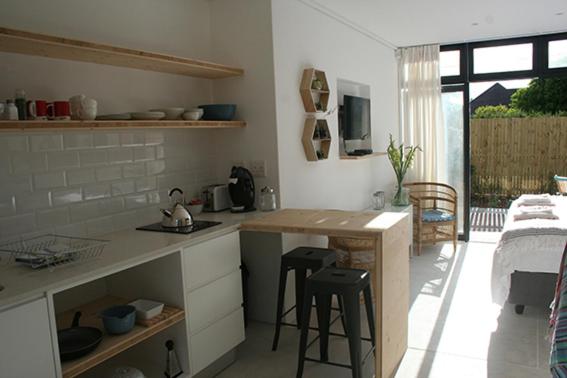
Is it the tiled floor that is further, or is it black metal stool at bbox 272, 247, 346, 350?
black metal stool at bbox 272, 247, 346, 350

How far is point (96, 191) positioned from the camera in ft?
9.00

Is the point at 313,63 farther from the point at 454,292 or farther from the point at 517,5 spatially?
the point at 454,292

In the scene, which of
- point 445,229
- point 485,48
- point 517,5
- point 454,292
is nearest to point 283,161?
point 454,292

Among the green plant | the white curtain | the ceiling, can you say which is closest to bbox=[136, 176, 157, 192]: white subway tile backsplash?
the ceiling

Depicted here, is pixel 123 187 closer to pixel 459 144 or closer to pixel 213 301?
pixel 213 301

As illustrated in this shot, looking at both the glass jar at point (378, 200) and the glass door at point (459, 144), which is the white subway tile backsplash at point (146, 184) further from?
the glass door at point (459, 144)

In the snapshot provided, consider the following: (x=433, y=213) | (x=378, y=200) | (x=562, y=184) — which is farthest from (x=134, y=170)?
(x=562, y=184)

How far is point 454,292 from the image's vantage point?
4.20 metres

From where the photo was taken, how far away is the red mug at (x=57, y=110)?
2.29 metres

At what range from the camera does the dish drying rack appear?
2.04m

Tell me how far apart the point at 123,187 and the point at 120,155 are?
197 millimetres

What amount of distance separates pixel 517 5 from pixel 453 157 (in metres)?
2.23

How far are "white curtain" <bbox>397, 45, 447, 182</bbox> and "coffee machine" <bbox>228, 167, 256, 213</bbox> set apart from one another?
11.0 ft

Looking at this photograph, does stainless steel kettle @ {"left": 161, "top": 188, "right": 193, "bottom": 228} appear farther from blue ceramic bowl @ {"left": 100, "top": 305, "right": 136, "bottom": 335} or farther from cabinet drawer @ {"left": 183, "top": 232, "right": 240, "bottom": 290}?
blue ceramic bowl @ {"left": 100, "top": 305, "right": 136, "bottom": 335}
